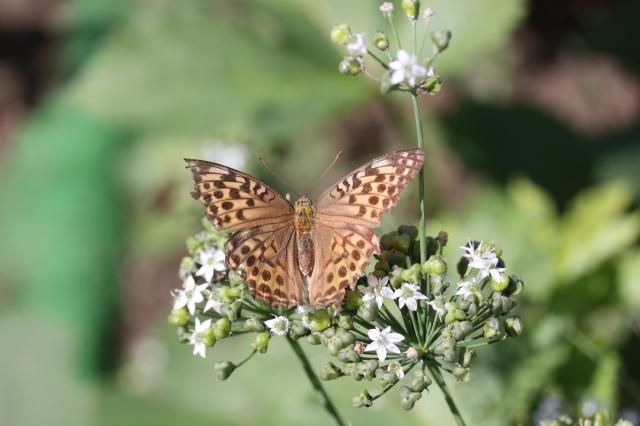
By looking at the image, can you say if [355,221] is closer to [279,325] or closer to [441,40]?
[279,325]

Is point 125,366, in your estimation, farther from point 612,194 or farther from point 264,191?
point 264,191

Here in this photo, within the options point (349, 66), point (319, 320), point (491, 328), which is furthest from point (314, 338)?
point (349, 66)

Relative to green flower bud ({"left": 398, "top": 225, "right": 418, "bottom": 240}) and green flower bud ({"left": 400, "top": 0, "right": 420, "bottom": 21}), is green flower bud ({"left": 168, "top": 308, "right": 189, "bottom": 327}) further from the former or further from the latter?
green flower bud ({"left": 400, "top": 0, "right": 420, "bottom": 21})

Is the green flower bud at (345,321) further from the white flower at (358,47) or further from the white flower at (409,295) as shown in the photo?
the white flower at (358,47)

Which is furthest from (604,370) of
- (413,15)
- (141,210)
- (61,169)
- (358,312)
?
(61,169)

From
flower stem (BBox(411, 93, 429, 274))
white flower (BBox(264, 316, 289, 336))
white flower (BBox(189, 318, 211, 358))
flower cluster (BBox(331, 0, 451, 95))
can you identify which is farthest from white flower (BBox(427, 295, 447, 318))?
white flower (BBox(189, 318, 211, 358))
